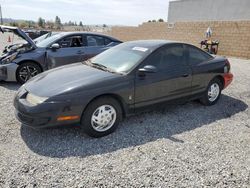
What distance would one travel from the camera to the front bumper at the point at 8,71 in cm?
592

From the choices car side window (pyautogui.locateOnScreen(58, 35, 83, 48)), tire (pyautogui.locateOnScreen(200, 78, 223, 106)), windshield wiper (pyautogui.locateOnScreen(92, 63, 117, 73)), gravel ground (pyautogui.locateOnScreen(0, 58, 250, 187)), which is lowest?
gravel ground (pyautogui.locateOnScreen(0, 58, 250, 187))

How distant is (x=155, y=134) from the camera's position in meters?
3.74

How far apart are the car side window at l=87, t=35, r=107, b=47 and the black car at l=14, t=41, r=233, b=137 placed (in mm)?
2572

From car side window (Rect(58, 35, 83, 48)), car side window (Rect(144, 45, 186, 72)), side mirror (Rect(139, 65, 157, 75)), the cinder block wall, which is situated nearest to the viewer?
side mirror (Rect(139, 65, 157, 75))

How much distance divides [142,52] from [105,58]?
0.75m

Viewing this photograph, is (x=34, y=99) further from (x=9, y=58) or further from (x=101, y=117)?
(x=9, y=58)

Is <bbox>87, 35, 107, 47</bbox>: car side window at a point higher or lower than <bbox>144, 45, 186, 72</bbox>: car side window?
higher

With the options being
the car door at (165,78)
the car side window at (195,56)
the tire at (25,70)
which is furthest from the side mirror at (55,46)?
the car side window at (195,56)

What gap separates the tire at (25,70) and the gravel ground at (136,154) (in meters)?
1.84

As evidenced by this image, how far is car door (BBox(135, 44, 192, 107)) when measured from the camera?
389cm

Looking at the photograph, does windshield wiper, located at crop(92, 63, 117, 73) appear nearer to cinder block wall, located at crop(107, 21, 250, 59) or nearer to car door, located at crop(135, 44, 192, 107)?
car door, located at crop(135, 44, 192, 107)

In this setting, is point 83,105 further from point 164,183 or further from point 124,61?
point 164,183

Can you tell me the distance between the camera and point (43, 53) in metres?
6.28

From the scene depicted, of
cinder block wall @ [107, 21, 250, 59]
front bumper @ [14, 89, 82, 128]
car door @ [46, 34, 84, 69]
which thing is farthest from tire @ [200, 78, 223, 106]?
cinder block wall @ [107, 21, 250, 59]
